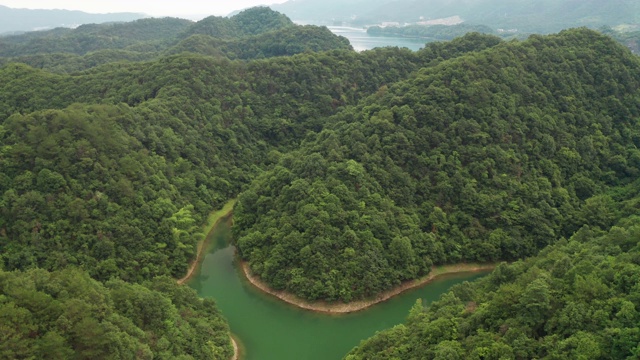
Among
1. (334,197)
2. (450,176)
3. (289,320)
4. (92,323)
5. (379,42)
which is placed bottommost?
(289,320)

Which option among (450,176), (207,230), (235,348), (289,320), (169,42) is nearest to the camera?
(235,348)

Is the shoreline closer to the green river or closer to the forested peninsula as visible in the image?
the green river

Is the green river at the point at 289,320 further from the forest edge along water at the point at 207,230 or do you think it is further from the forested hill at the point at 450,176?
the forested hill at the point at 450,176

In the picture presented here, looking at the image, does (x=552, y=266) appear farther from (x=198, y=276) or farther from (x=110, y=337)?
(x=198, y=276)

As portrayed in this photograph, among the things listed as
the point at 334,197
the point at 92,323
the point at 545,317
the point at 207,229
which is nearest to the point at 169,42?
the point at 207,229

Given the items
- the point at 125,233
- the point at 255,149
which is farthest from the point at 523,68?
the point at 125,233

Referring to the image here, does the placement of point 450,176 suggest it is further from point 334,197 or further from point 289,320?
point 289,320

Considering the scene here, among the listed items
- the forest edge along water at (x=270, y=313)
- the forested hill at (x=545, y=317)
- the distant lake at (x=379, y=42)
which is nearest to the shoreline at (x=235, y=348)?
the forest edge along water at (x=270, y=313)
